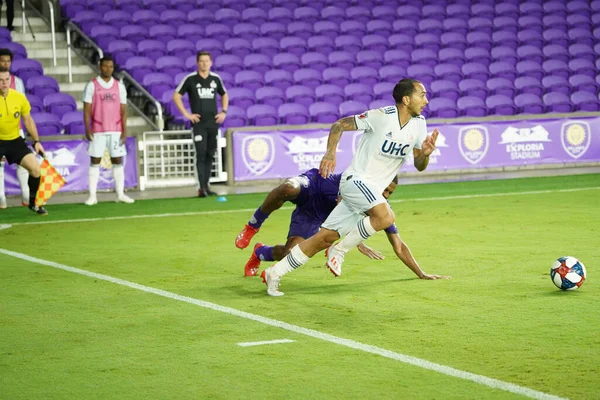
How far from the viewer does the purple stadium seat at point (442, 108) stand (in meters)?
21.8

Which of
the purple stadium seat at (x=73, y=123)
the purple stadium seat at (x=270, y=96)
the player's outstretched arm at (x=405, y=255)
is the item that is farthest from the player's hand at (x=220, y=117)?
the player's outstretched arm at (x=405, y=255)

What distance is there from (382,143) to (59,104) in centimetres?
1237

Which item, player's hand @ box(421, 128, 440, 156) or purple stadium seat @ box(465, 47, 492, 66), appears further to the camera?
purple stadium seat @ box(465, 47, 492, 66)

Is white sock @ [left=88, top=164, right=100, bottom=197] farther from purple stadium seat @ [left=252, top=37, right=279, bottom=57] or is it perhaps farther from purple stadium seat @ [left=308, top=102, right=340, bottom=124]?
purple stadium seat @ [left=252, top=37, right=279, bottom=57]

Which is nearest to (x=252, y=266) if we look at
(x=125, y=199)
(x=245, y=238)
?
(x=245, y=238)

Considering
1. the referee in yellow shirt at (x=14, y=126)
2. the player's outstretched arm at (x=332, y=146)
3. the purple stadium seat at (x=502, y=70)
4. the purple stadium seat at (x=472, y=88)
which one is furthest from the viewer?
the purple stadium seat at (x=502, y=70)

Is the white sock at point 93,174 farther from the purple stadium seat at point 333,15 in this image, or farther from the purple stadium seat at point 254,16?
the purple stadium seat at point 333,15

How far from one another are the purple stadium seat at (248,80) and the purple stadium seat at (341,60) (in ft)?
7.19

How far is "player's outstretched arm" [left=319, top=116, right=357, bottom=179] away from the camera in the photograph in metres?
7.30

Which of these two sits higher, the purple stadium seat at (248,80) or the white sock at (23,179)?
the purple stadium seat at (248,80)

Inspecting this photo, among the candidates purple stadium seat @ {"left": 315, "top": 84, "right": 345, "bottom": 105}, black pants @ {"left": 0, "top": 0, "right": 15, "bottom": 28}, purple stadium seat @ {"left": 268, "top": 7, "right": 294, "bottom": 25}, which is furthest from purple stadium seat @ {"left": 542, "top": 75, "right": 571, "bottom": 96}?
black pants @ {"left": 0, "top": 0, "right": 15, "bottom": 28}

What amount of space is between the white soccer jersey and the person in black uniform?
30.2ft

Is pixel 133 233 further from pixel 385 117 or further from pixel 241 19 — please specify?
pixel 241 19

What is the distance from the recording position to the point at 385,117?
25.1ft
